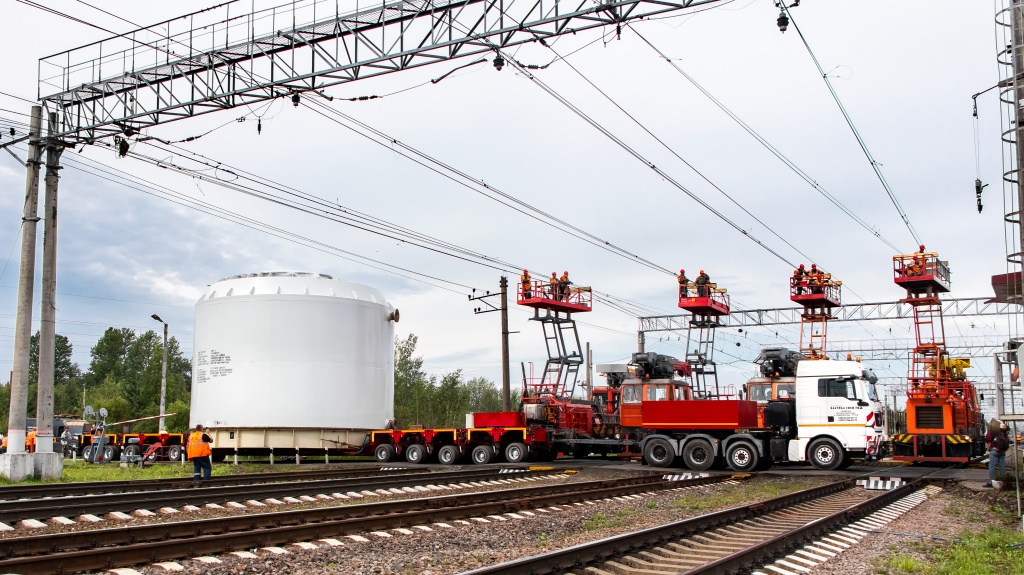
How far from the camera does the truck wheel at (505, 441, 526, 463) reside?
93.6ft

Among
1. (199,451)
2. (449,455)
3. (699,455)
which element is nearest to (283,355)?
(449,455)

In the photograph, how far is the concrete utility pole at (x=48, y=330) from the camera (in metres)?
19.7

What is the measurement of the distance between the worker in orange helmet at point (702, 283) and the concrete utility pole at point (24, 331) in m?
24.5

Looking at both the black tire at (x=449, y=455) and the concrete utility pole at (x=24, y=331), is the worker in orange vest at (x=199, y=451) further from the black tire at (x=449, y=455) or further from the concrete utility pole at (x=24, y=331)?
the black tire at (x=449, y=455)

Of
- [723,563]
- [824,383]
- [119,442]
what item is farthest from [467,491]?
[119,442]

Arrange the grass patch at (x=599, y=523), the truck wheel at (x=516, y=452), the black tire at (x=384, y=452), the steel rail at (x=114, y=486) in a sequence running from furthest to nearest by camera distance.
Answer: the black tire at (x=384, y=452)
the truck wheel at (x=516, y=452)
the steel rail at (x=114, y=486)
the grass patch at (x=599, y=523)

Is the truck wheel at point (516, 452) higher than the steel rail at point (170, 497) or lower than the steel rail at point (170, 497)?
lower

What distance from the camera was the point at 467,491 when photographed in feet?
55.6

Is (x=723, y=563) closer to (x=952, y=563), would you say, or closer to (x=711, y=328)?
(x=952, y=563)

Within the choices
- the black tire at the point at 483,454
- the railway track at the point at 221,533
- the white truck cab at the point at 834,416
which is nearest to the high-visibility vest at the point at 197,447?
the railway track at the point at 221,533

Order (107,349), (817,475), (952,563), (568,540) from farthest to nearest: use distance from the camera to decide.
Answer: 1. (107,349)
2. (817,475)
3. (568,540)
4. (952,563)

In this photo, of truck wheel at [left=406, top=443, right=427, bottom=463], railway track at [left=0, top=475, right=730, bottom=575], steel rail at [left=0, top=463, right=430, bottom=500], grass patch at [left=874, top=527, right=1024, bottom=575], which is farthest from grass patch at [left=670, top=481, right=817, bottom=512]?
truck wheel at [left=406, top=443, right=427, bottom=463]

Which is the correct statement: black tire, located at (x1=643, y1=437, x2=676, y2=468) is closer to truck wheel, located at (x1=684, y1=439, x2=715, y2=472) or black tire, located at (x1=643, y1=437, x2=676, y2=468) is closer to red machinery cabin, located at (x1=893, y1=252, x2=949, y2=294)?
truck wheel, located at (x1=684, y1=439, x2=715, y2=472)

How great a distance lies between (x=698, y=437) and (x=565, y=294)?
11.3 metres
